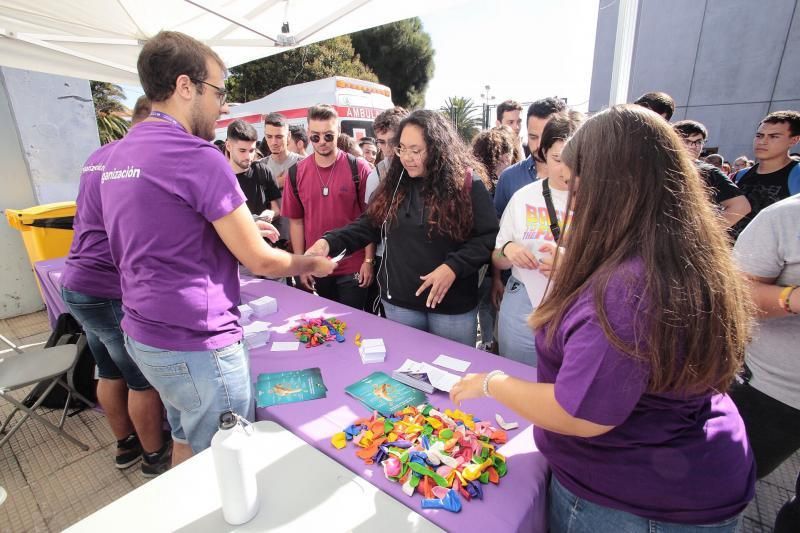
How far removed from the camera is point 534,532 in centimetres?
103

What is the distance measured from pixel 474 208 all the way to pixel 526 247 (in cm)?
36

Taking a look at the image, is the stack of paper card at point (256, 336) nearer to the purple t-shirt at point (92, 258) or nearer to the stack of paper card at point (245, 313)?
the stack of paper card at point (245, 313)

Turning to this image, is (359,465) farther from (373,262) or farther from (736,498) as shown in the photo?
(373,262)

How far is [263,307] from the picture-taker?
2311mm

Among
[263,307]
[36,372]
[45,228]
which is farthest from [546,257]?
[45,228]

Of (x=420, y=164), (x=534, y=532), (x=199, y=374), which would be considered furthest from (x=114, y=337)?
(x=534, y=532)

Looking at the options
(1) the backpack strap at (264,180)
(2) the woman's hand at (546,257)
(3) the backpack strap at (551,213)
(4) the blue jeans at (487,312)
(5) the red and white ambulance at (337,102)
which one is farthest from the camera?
(5) the red and white ambulance at (337,102)

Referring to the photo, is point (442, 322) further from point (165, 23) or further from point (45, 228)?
point (45, 228)

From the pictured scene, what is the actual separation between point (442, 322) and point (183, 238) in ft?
4.26

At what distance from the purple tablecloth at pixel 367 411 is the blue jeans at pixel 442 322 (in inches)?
3.7

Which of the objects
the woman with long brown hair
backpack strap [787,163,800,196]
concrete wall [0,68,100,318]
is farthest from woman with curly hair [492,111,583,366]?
concrete wall [0,68,100,318]

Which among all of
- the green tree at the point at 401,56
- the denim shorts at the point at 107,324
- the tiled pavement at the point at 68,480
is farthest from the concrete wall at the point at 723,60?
the denim shorts at the point at 107,324

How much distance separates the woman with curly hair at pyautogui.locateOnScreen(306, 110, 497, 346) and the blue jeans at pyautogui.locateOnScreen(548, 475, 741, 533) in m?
0.99

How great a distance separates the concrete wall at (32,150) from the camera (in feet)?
14.0
